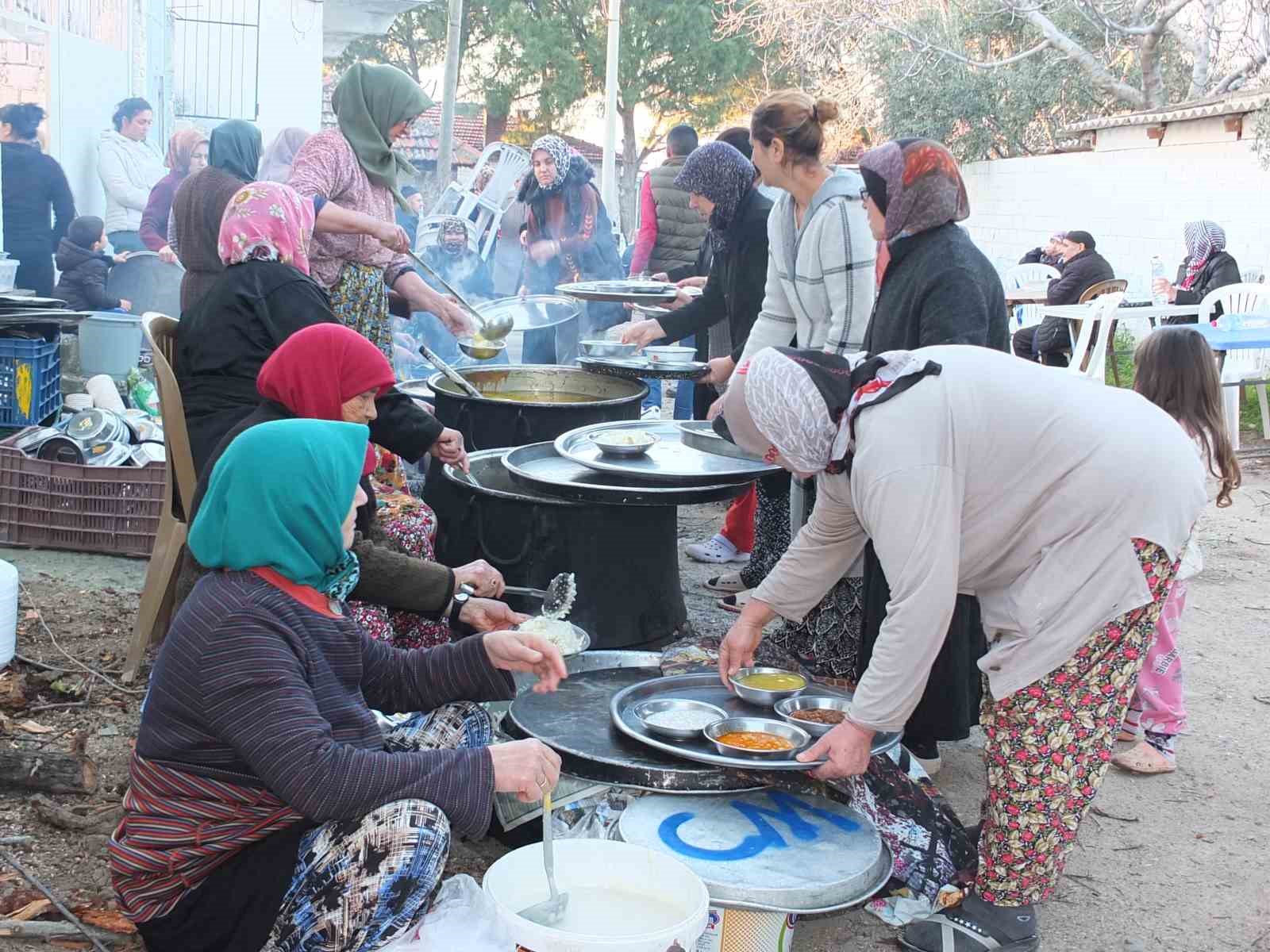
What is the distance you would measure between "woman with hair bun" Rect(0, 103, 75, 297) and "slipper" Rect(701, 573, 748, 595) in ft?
19.7

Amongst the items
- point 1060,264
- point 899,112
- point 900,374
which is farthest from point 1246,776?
point 899,112

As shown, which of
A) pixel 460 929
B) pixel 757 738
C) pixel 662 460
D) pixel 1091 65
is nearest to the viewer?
pixel 460 929

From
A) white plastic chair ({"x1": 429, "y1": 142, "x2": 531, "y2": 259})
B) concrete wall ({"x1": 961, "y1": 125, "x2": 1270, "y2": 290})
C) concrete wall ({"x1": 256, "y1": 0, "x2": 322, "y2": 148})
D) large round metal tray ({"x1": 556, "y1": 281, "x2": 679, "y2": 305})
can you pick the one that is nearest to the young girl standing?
large round metal tray ({"x1": 556, "y1": 281, "x2": 679, "y2": 305})

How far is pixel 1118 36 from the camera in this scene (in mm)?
21094

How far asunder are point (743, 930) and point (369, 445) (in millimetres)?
1570

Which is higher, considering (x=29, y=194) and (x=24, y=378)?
(x=29, y=194)

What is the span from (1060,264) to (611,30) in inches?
509

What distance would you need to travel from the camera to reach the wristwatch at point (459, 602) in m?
3.21

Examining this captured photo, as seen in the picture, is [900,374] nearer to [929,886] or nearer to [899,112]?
[929,886]

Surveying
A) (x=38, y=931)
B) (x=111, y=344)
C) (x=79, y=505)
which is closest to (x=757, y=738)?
(x=38, y=931)

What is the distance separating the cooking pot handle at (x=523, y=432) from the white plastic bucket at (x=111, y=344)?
15.0 feet

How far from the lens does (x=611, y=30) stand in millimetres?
22312

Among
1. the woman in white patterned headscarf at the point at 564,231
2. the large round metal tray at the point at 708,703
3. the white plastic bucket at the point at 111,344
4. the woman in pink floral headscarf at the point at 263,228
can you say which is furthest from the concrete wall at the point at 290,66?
the large round metal tray at the point at 708,703

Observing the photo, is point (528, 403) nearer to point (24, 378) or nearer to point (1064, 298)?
point (24, 378)
